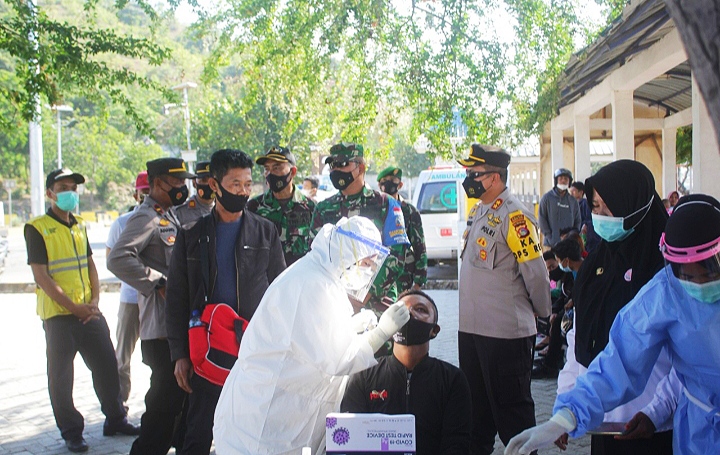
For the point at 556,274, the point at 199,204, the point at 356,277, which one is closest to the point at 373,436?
the point at 356,277

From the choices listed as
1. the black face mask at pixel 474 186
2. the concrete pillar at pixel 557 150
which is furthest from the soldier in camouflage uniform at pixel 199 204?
the concrete pillar at pixel 557 150

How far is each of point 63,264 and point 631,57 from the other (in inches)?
318

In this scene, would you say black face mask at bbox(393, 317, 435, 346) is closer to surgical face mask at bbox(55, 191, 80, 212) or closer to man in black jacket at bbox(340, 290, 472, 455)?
man in black jacket at bbox(340, 290, 472, 455)

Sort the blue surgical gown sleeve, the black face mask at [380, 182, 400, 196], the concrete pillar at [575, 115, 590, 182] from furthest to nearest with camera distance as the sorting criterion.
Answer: the concrete pillar at [575, 115, 590, 182]
the black face mask at [380, 182, 400, 196]
the blue surgical gown sleeve

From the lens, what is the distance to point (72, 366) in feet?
19.0

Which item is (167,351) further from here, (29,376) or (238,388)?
(29,376)

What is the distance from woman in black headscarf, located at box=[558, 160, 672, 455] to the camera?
3.24 m

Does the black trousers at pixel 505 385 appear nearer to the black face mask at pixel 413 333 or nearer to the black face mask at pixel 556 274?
the black face mask at pixel 413 333

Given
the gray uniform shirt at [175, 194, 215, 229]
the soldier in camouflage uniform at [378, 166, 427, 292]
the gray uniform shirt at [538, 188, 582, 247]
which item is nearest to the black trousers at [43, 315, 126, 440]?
the gray uniform shirt at [175, 194, 215, 229]

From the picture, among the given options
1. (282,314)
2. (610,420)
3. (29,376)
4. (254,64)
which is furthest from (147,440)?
(254,64)

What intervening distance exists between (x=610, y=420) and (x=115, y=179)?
60930 mm

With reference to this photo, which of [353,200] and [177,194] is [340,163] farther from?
[177,194]

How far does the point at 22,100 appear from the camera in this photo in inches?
265

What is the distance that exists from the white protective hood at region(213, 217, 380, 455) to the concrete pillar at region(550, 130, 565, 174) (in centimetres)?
1444
